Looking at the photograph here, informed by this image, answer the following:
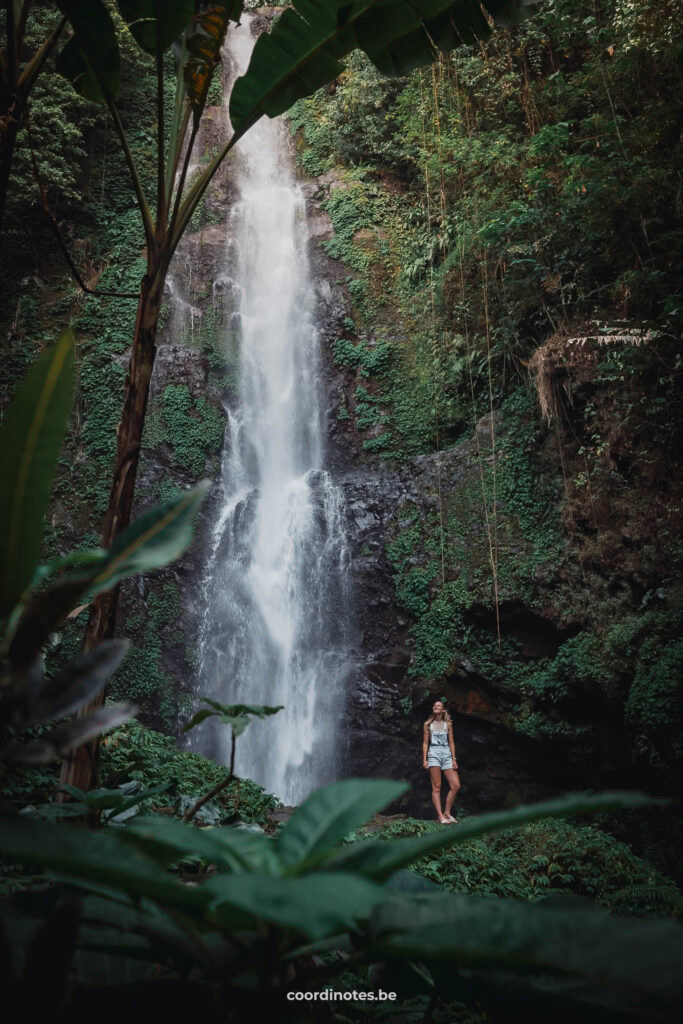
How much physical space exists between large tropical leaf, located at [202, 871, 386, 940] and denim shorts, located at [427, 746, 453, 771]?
741 centimetres

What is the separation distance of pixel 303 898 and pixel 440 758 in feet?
24.6

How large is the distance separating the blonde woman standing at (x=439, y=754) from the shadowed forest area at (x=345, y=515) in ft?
2.99

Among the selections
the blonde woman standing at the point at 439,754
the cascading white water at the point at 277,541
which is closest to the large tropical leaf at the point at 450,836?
the blonde woman standing at the point at 439,754

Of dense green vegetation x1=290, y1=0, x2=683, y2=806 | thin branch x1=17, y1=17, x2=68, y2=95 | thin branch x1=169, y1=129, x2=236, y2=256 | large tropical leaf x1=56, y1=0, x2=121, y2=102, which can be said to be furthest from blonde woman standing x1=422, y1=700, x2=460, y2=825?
thin branch x1=17, y1=17, x2=68, y2=95

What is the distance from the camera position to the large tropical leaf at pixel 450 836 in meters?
0.52

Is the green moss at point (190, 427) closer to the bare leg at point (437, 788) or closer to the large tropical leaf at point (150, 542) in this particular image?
the bare leg at point (437, 788)

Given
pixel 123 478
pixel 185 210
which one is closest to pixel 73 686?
pixel 123 478

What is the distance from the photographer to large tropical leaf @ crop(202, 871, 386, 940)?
0.41m

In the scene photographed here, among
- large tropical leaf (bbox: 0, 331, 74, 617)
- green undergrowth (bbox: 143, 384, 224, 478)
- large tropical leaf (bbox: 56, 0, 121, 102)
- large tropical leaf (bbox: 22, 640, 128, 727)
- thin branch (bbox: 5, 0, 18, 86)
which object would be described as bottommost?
large tropical leaf (bbox: 22, 640, 128, 727)

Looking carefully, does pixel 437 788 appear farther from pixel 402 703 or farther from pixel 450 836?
pixel 450 836

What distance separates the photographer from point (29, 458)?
2.29 feet

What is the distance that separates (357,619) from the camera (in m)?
10.2

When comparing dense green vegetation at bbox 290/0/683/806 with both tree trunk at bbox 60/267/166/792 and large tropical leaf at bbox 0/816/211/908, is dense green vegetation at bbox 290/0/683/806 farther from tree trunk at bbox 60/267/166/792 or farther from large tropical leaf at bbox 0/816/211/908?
large tropical leaf at bbox 0/816/211/908

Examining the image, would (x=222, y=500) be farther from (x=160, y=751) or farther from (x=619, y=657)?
(x=619, y=657)
